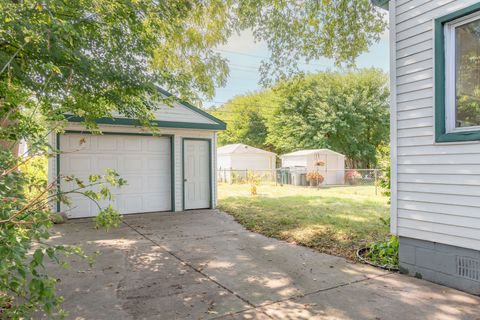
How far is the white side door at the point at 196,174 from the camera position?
8.88m

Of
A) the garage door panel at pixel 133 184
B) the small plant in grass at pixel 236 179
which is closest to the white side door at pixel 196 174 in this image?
the garage door panel at pixel 133 184

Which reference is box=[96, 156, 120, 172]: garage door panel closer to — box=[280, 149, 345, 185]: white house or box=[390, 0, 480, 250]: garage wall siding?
box=[390, 0, 480, 250]: garage wall siding

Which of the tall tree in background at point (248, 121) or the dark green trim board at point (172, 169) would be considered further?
the tall tree in background at point (248, 121)

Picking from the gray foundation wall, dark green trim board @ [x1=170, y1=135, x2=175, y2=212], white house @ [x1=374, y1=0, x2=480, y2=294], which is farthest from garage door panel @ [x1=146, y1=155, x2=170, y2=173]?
the gray foundation wall

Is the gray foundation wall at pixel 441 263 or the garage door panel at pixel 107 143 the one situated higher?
the garage door panel at pixel 107 143

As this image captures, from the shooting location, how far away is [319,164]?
1806 centimetres

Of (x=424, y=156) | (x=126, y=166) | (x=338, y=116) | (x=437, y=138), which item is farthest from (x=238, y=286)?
(x=338, y=116)

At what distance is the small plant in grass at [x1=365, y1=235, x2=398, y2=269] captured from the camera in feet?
13.7

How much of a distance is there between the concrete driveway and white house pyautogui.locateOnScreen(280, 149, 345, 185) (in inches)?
517

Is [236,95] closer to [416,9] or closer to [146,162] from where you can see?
[146,162]

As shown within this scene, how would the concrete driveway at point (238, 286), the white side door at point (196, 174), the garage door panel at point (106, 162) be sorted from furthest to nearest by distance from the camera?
the white side door at point (196, 174) → the garage door panel at point (106, 162) → the concrete driveway at point (238, 286)

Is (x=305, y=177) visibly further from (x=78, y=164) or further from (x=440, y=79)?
(x=440, y=79)

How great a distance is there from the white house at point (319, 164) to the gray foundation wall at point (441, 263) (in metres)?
13.9

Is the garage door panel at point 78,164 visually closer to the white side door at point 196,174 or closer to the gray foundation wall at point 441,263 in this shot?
the white side door at point 196,174
